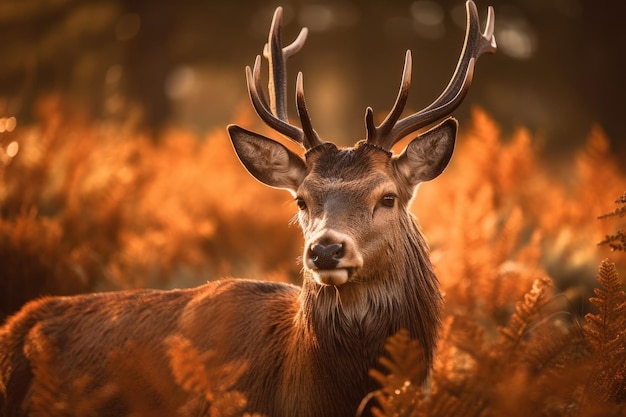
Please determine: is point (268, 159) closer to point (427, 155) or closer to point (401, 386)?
point (427, 155)

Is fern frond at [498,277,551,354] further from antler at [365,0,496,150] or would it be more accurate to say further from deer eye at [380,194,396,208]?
antler at [365,0,496,150]

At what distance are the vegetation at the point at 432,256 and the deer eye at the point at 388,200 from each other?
0.75 metres

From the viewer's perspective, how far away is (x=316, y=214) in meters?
4.34

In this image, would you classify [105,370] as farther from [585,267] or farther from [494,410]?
[585,267]

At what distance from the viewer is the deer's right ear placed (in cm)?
481

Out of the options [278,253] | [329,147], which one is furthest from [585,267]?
[329,147]

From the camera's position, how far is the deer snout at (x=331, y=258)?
3.83 meters

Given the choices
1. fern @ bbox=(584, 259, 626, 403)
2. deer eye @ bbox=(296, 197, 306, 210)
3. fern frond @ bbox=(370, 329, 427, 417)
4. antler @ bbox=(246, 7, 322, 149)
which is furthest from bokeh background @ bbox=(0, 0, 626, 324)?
fern frond @ bbox=(370, 329, 427, 417)

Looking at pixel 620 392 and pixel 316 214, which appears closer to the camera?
pixel 620 392

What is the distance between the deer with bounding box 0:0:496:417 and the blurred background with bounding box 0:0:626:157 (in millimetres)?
2576

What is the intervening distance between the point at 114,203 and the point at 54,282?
1.97 metres

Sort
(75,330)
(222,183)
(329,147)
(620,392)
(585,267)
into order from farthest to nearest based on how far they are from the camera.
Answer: (222,183) < (585,267) < (75,330) < (329,147) < (620,392)

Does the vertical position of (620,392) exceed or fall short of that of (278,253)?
it falls short

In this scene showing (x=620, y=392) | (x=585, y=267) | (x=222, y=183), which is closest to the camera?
(x=620, y=392)
